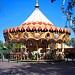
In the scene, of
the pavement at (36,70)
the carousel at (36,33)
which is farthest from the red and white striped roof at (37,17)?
the pavement at (36,70)

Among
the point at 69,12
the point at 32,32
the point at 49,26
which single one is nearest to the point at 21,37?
the point at 32,32

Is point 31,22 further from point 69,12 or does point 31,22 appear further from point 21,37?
point 69,12

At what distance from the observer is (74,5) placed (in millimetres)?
22094

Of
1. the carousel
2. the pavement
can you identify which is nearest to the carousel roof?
the carousel

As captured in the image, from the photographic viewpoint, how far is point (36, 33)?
102ft

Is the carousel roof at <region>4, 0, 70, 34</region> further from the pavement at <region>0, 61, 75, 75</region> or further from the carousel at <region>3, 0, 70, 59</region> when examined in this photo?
the pavement at <region>0, 61, 75, 75</region>

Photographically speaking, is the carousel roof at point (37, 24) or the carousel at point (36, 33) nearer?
the carousel roof at point (37, 24)

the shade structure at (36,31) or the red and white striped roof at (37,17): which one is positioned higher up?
the red and white striped roof at (37,17)

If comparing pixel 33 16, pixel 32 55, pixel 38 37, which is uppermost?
pixel 33 16

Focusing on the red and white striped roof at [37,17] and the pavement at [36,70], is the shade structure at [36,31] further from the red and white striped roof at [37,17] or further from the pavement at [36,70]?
the pavement at [36,70]

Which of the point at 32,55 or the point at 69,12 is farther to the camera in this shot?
the point at 32,55

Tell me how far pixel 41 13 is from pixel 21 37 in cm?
480

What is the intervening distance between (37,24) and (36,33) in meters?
1.22

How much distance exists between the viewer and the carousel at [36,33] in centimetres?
3095
